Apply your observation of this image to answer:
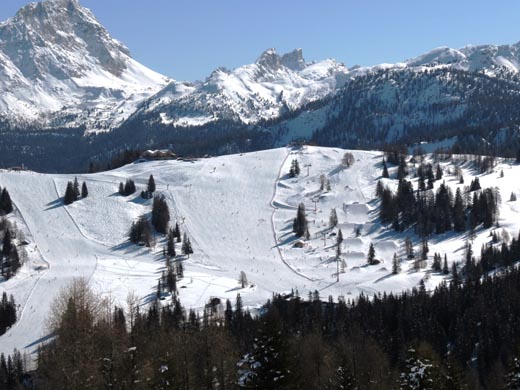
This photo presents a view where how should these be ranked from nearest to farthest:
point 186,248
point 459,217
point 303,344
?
point 303,344 < point 186,248 < point 459,217

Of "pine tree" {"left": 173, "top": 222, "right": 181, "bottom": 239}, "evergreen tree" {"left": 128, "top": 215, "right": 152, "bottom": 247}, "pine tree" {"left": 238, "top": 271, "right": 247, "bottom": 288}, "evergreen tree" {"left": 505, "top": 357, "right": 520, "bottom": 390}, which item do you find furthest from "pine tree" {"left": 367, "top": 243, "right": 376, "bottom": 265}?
"evergreen tree" {"left": 505, "top": 357, "right": 520, "bottom": 390}

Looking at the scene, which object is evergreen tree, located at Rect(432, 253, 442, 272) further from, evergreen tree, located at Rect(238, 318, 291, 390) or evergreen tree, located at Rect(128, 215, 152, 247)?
evergreen tree, located at Rect(238, 318, 291, 390)

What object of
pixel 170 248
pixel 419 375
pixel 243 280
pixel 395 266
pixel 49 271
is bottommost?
pixel 395 266

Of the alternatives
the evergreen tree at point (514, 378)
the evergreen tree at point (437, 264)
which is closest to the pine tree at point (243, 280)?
the evergreen tree at point (437, 264)

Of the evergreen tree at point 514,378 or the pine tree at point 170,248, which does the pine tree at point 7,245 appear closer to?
the pine tree at point 170,248

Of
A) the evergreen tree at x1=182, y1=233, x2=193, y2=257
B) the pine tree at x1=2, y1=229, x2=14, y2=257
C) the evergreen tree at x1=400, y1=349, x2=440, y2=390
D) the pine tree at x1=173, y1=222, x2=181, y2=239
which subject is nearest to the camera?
the evergreen tree at x1=400, y1=349, x2=440, y2=390

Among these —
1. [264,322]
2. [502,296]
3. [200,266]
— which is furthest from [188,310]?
[264,322]

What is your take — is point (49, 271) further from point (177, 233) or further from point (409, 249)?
point (409, 249)

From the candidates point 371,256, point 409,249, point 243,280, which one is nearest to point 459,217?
point 409,249

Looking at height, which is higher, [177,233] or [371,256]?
[177,233]

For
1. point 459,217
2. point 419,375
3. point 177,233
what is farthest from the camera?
point 177,233

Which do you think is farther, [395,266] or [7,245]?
[7,245]

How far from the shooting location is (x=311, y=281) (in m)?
167

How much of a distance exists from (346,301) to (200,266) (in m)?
42.6
